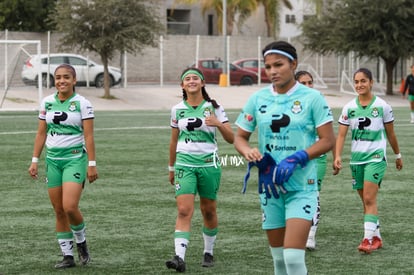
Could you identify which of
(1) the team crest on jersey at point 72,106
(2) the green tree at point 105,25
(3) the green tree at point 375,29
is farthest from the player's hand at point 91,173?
(3) the green tree at point 375,29

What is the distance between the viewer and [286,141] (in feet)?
23.8

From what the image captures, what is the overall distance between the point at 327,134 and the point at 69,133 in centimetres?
319

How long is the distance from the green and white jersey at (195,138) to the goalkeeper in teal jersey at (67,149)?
838mm

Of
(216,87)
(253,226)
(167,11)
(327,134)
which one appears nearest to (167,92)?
(216,87)

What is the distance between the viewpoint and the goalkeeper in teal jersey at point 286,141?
23.4 feet

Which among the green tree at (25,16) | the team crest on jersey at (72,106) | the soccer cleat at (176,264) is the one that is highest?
the green tree at (25,16)

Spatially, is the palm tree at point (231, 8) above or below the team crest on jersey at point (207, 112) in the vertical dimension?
above

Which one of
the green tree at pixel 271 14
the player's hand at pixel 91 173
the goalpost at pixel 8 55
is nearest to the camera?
the player's hand at pixel 91 173

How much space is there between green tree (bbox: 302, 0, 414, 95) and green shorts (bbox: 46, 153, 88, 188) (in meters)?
43.3

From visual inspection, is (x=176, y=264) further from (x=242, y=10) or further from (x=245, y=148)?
(x=242, y=10)

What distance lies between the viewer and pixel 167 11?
72938mm

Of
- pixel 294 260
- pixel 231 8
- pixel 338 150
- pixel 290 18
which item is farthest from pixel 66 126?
pixel 290 18

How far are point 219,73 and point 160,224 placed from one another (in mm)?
43159

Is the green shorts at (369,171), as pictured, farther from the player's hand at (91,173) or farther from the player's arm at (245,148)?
the player's arm at (245,148)
